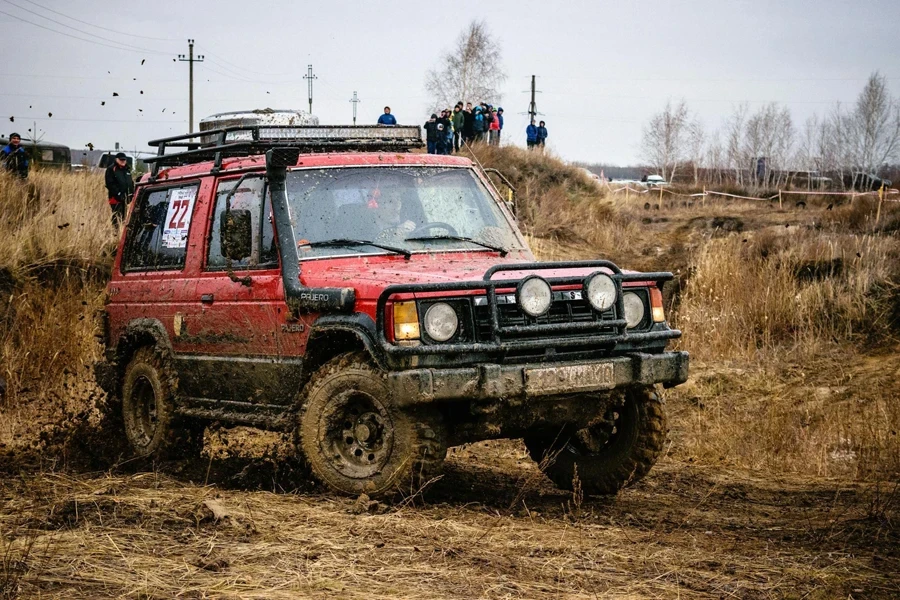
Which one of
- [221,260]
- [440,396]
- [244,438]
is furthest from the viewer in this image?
[244,438]

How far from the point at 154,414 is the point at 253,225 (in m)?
1.94

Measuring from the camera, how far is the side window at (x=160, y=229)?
310 inches

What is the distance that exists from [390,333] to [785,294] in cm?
1036

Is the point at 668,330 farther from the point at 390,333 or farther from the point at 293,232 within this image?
the point at 293,232

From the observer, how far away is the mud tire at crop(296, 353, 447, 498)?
5840mm

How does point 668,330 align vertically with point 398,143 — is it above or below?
below

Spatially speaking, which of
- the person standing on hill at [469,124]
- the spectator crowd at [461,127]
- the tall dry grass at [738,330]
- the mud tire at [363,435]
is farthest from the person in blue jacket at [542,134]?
the mud tire at [363,435]

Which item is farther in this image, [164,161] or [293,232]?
[164,161]

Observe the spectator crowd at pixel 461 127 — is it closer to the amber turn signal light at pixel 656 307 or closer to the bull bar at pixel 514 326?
the amber turn signal light at pixel 656 307

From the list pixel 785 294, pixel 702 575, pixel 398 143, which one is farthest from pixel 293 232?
pixel 785 294

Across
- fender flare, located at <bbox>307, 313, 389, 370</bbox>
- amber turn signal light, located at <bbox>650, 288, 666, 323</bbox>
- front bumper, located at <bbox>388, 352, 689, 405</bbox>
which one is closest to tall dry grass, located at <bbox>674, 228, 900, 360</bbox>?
amber turn signal light, located at <bbox>650, 288, 666, 323</bbox>

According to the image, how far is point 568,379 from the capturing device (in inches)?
234

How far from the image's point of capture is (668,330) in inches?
255

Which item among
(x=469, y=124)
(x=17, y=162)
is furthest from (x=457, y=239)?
(x=469, y=124)
